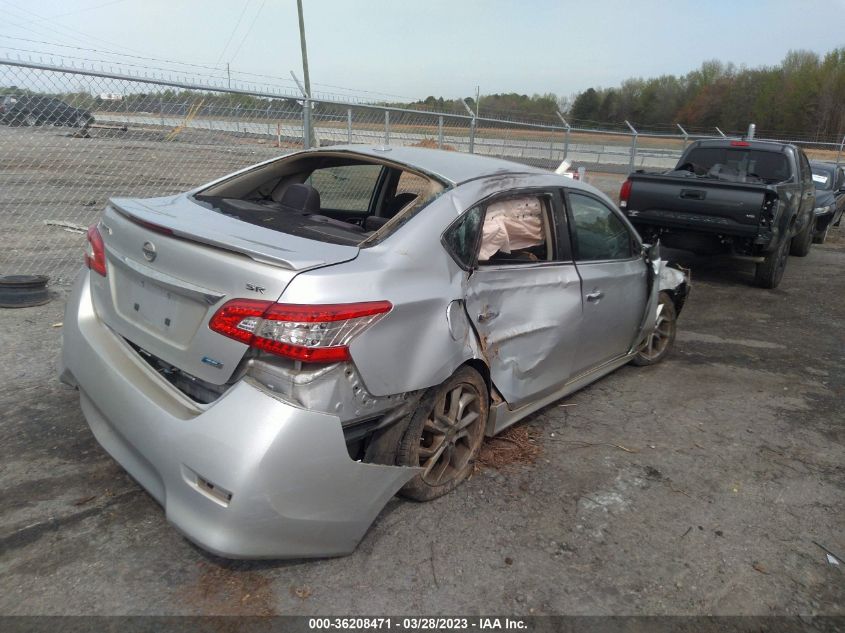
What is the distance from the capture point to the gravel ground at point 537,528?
98.3 inches

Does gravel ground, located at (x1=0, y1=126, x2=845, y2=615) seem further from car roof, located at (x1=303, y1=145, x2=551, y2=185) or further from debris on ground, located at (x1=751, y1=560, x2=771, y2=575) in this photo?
car roof, located at (x1=303, y1=145, x2=551, y2=185)

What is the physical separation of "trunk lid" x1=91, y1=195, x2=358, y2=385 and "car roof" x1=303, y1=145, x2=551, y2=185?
35.0 inches

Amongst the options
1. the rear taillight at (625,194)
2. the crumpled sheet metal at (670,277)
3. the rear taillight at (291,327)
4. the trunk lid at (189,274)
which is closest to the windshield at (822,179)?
the rear taillight at (625,194)

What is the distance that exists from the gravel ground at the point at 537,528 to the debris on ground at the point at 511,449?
0.06 metres

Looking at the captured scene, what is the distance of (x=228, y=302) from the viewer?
2.39 meters

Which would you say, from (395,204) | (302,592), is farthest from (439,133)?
(302,592)

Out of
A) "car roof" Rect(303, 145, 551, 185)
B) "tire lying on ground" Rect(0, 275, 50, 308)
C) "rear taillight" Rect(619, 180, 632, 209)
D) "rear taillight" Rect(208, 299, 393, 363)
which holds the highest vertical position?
"car roof" Rect(303, 145, 551, 185)

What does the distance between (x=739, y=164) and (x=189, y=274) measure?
8665 mm

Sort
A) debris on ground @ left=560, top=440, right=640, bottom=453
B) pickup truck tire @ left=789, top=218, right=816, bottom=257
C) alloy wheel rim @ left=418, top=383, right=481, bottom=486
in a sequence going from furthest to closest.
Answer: pickup truck tire @ left=789, top=218, right=816, bottom=257 → debris on ground @ left=560, top=440, right=640, bottom=453 → alloy wheel rim @ left=418, top=383, right=481, bottom=486

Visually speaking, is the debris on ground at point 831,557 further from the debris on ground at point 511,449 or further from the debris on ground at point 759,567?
the debris on ground at point 511,449

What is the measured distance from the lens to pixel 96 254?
3.11 m

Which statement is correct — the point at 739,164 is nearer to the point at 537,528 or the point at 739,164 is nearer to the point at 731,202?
the point at 731,202

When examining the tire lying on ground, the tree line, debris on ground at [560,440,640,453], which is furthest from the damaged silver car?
the tree line

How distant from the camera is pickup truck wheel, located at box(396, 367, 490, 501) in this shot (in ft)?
9.40
